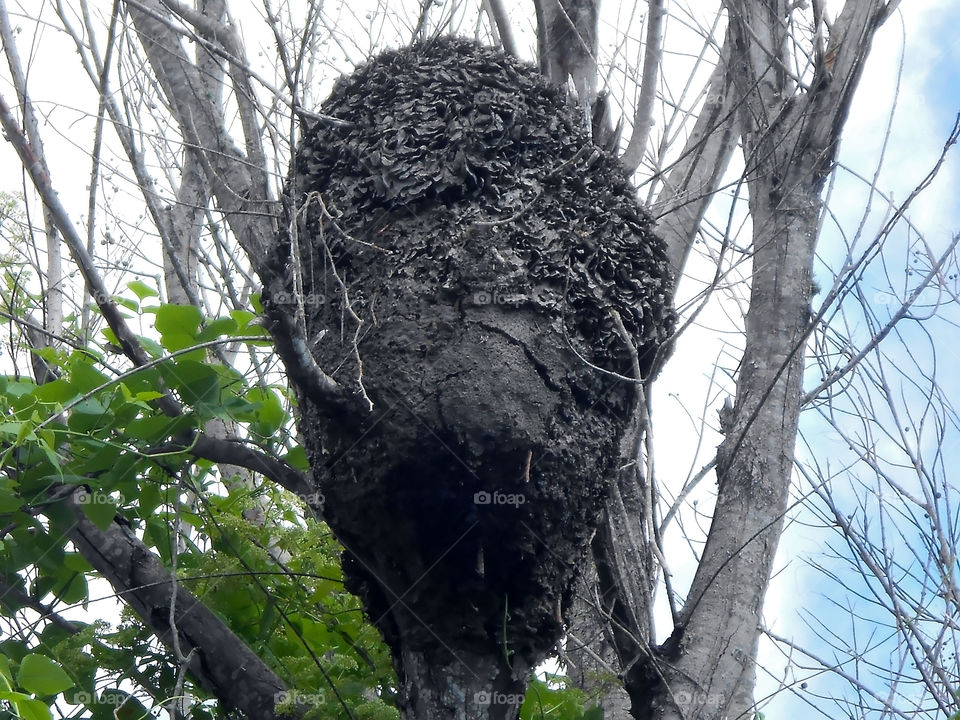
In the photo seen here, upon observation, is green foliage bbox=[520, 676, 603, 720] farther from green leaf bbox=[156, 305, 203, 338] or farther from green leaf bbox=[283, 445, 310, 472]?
A: green leaf bbox=[156, 305, 203, 338]

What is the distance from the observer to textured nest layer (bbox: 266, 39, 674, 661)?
88.6 inches

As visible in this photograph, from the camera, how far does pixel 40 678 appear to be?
213 centimetres

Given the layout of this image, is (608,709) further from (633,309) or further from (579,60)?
(579,60)

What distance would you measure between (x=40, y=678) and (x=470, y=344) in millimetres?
1199

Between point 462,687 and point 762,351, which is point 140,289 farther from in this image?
point 762,351

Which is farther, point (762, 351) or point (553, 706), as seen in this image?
point (762, 351)

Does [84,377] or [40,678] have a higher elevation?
[84,377]

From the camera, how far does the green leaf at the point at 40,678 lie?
6.99 feet

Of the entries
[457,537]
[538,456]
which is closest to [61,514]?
[457,537]

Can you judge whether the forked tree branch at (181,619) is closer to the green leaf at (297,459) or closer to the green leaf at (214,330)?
the green leaf at (297,459)

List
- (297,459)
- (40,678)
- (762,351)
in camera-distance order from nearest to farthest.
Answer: (40,678) → (297,459) → (762,351)

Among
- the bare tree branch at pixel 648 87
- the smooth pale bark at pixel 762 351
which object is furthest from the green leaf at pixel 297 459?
the bare tree branch at pixel 648 87

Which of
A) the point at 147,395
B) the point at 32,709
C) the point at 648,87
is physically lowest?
the point at 32,709

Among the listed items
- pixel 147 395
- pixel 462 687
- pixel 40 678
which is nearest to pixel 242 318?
pixel 147 395
